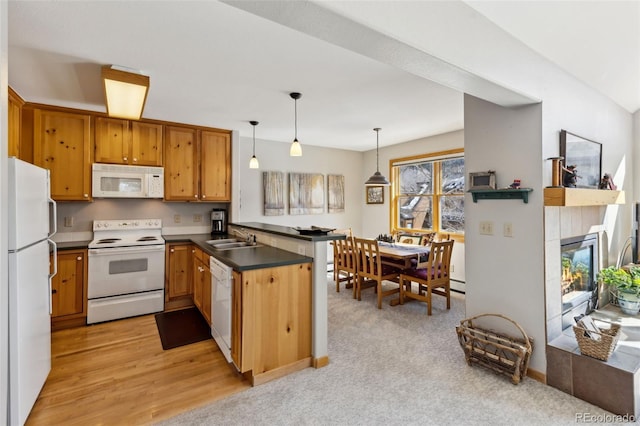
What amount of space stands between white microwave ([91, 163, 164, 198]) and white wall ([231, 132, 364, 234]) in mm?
1031

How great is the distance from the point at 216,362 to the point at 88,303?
1.86 metres

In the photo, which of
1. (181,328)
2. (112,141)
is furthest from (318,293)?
(112,141)

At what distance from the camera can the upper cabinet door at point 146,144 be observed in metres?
3.90

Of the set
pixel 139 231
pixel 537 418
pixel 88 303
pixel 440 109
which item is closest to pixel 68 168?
pixel 139 231

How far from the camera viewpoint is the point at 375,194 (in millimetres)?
6383

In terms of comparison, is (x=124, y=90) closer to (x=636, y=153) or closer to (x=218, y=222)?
(x=218, y=222)

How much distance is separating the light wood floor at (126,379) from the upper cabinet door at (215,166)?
1.98 m

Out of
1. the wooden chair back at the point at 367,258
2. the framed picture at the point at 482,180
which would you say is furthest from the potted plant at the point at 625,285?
the wooden chair back at the point at 367,258

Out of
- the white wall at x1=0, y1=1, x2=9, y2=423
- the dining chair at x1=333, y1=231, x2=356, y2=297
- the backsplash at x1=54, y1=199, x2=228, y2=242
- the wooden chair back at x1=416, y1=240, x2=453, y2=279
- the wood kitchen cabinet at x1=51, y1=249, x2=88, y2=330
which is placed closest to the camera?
the white wall at x1=0, y1=1, x2=9, y2=423

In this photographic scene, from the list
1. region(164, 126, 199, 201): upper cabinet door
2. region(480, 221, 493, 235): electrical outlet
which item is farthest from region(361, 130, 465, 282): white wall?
region(164, 126, 199, 201): upper cabinet door

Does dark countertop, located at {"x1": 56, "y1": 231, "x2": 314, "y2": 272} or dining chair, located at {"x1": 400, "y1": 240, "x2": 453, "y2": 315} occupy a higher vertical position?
dark countertop, located at {"x1": 56, "y1": 231, "x2": 314, "y2": 272}

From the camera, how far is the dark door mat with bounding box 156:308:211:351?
3.06 metres

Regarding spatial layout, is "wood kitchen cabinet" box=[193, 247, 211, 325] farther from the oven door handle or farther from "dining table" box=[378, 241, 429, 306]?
"dining table" box=[378, 241, 429, 306]

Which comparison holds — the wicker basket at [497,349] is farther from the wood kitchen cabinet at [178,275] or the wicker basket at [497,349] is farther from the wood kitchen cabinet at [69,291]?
the wood kitchen cabinet at [69,291]
